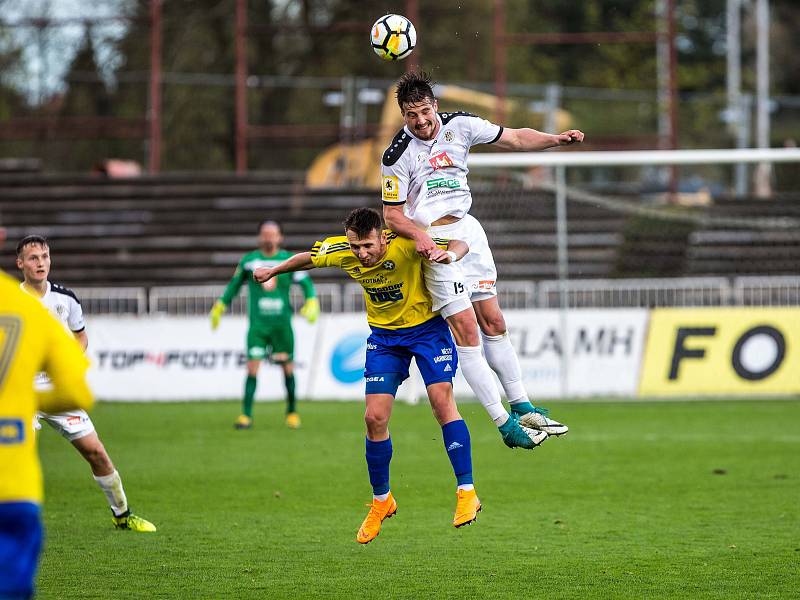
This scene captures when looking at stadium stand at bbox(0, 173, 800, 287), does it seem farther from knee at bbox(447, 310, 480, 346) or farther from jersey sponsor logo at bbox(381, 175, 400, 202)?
jersey sponsor logo at bbox(381, 175, 400, 202)

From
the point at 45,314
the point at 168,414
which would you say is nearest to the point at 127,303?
the point at 168,414

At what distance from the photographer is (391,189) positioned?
868 centimetres

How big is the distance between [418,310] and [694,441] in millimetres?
7219

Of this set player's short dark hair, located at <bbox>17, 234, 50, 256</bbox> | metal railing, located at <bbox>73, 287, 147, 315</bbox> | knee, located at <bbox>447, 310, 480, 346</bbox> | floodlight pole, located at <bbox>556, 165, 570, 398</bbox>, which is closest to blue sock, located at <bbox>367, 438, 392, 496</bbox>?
knee, located at <bbox>447, 310, 480, 346</bbox>

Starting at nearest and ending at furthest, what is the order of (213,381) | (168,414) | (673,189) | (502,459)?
(502,459) → (168,414) → (213,381) → (673,189)

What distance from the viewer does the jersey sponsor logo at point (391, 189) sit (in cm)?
866

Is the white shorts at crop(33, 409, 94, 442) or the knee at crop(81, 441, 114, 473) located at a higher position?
the white shorts at crop(33, 409, 94, 442)

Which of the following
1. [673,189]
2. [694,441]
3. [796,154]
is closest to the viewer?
[694,441]

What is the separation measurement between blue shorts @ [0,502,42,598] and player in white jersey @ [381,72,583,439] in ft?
14.6

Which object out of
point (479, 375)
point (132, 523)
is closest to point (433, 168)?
point (479, 375)

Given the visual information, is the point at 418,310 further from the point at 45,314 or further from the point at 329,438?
the point at 329,438

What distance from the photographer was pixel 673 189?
26.6 m

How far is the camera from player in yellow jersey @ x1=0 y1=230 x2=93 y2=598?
4172 mm

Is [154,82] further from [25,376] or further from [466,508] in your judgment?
[25,376]
